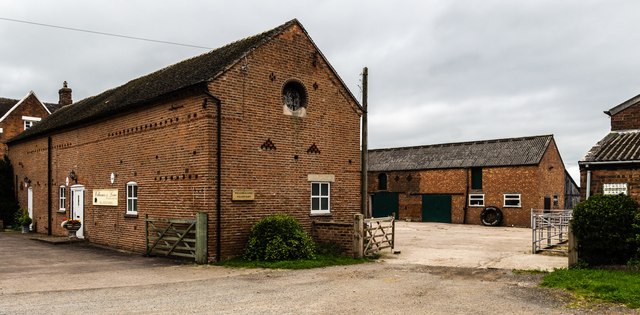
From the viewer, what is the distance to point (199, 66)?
1794 cm

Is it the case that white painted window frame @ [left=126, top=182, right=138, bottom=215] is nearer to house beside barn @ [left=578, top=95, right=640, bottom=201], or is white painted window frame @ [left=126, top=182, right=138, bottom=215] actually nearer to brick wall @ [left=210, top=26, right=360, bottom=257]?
brick wall @ [left=210, top=26, right=360, bottom=257]

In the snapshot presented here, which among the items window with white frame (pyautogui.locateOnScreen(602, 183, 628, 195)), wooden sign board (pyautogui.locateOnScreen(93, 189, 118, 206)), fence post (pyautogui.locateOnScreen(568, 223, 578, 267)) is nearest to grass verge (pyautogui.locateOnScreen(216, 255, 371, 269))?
fence post (pyautogui.locateOnScreen(568, 223, 578, 267))

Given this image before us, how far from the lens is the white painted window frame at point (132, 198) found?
18205 mm

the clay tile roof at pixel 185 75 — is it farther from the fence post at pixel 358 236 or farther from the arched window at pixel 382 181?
the arched window at pixel 382 181

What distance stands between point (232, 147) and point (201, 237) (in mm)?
2861

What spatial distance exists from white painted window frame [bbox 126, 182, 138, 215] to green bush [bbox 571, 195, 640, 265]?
46.8 feet

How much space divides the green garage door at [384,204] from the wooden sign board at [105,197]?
Result: 25.8 meters

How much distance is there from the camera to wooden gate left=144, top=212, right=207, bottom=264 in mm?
14586

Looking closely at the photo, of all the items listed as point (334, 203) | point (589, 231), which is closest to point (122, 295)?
point (334, 203)

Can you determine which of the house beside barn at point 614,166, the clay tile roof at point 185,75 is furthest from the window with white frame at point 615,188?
the clay tile roof at point 185,75

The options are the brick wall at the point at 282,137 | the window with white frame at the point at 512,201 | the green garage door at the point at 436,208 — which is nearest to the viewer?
the brick wall at the point at 282,137

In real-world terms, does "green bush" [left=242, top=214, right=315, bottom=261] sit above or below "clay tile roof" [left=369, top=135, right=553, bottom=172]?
below

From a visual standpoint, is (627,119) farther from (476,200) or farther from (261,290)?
(476,200)

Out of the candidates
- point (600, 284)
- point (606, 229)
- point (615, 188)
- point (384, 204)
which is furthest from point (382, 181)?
point (600, 284)
